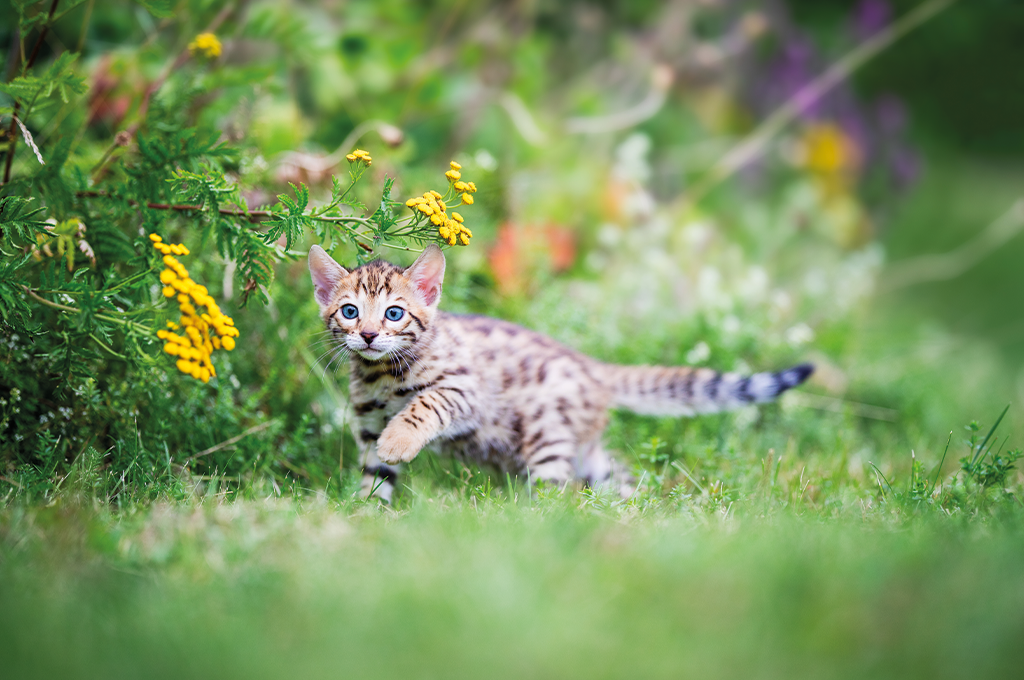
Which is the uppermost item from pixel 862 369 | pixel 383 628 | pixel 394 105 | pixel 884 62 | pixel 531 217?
pixel 884 62

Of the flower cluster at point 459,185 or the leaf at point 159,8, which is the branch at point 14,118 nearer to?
the leaf at point 159,8

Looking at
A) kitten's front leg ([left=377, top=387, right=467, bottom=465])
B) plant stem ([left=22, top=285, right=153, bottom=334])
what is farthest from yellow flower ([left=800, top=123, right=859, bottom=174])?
plant stem ([left=22, top=285, right=153, bottom=334])

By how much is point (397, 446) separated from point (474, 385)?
0.60m

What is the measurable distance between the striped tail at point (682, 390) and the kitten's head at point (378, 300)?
A: 1.05 meters

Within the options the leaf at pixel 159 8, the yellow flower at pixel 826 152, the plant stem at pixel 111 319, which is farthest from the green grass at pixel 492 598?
the yellow flower at pixel 826 152

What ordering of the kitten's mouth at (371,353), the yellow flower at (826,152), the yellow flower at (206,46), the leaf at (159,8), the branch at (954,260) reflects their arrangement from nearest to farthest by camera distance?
the leaf at (159,8) → the kitten's mouth at (371,353) → the yellow flower at (206,46) → the branch at (954,260) → the yellow flower at (826,152)

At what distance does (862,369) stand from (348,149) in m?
3.33

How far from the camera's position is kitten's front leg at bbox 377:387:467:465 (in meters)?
2.73

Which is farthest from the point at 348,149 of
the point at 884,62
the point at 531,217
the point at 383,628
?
the point at 884,62

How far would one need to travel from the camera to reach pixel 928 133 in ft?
23.0

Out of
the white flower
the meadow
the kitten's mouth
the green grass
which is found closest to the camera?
the green grass

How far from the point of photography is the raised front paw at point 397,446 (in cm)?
272

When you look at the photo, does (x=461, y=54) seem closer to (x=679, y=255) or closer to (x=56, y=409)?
(x=679, y=255)

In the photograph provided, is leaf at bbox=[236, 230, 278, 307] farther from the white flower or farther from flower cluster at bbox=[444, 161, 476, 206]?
the white flower
